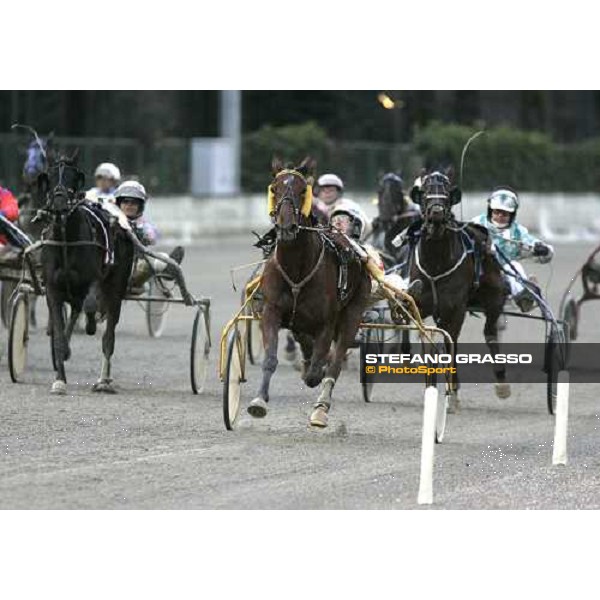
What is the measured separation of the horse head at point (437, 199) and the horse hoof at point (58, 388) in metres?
3.10

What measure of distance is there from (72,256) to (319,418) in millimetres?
3298

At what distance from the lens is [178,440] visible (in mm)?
11516

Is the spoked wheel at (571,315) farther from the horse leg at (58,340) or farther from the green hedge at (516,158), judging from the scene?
the green hedge at (516,158)

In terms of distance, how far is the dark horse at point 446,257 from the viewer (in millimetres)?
13039

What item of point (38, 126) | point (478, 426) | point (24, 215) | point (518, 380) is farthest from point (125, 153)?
point (478, 426)

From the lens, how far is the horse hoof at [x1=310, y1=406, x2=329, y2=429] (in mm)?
11367

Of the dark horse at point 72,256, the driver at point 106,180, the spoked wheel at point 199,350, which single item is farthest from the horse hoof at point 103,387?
the driver at point 106,180

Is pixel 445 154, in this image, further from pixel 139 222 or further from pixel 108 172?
pixel 139 222

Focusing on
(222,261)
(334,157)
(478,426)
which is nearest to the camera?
(478,426)

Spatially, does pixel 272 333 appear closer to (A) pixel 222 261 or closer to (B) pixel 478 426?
(B) pixel 478 426

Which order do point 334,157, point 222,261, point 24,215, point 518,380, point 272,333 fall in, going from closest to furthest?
point 272,333 < point 518,380 < point 24,215 < point 222,261 < point 334,157

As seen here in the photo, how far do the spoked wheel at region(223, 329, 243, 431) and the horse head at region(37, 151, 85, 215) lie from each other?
235cm

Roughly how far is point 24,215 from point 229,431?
24.8ft
